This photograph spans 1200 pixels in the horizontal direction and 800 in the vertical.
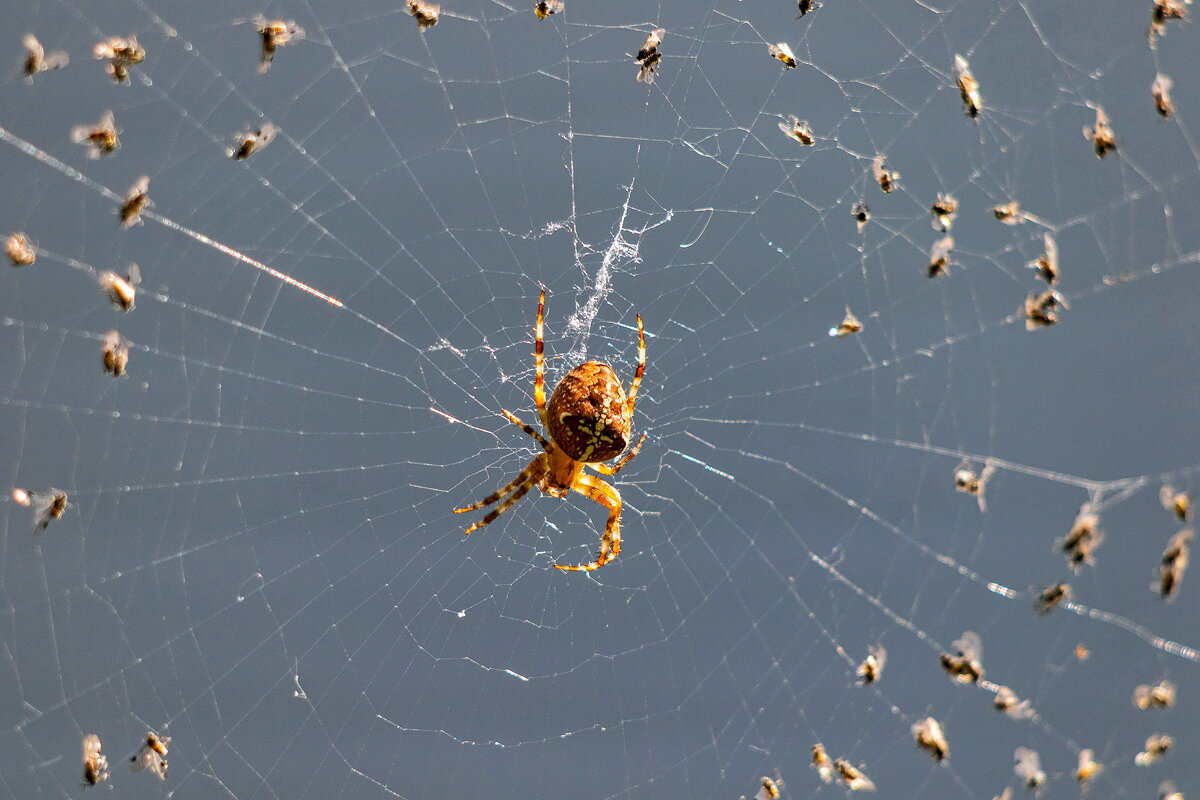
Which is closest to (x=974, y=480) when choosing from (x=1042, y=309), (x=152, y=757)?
(x=1042, y=309)

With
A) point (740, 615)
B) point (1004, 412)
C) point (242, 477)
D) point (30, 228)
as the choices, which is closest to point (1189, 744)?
point (1004, 412)

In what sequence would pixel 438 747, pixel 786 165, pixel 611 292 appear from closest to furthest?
pixel 611 292 → pixel 786 165 → pixel 438 747

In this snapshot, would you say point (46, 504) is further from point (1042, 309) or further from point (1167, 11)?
point (1167, 11)

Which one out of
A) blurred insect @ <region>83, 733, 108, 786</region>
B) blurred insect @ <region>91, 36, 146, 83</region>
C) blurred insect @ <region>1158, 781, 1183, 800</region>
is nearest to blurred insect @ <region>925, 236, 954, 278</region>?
blurred insect @ <region>1158, 781, 1183, 800</region>

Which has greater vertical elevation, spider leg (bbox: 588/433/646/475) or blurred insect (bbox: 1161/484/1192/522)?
spider leg (bbox: 588/433/646/475)

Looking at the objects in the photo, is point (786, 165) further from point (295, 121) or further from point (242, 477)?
point (242, 477)

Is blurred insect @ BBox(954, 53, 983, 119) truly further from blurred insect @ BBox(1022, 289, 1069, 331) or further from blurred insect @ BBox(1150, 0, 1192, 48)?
blurred insect @ BBox(1022, 289, 1069, 331)

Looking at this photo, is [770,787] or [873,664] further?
[770,787]
